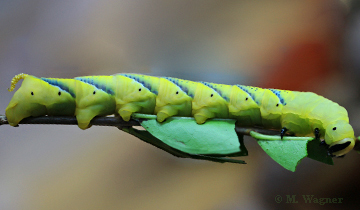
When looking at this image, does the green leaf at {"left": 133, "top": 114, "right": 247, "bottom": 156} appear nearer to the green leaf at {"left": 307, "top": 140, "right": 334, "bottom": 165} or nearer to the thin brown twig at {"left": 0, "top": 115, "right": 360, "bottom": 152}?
the thin brown twig at {"left": 0, "top": 115, "right": 360, "bottom": 152}

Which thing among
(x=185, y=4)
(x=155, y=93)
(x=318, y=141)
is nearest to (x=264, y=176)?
(x=318, y=141)

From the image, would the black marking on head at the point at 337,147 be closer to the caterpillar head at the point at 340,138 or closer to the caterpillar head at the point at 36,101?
the caterpillar head at the point at 340,138

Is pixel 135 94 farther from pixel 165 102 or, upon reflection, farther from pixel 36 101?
pixel 36 101

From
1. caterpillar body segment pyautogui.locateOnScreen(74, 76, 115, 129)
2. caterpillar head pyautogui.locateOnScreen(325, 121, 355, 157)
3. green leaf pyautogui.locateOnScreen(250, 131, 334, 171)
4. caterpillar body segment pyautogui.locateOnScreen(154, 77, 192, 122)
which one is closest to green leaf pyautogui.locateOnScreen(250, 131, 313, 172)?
green leaf pyautogui.locateOnScreen(250, 131, 334, 171)

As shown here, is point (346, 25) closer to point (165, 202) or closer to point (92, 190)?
point (165, 202)

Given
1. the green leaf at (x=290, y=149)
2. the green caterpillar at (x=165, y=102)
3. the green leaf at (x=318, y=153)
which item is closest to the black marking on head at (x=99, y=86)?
the green caterpillar at (x=165, y=102)
